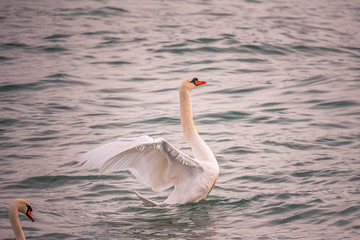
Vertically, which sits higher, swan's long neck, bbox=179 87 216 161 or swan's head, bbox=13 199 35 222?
swan's long neck, bbox=179 87 216 161

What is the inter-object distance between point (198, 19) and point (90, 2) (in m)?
4.90

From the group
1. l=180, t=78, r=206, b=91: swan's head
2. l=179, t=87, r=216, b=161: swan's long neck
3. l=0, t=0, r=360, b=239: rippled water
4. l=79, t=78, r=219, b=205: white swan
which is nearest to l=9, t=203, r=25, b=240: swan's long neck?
l=0, t=0, r=360, b=239: rippled water

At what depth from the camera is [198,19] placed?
19.4 m

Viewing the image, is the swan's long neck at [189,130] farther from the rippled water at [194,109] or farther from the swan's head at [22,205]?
the swan's head at [22,205]

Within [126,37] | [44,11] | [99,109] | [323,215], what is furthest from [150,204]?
[44,11]

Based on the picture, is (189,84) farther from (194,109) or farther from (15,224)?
(194,109)

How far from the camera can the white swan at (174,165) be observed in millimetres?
6773

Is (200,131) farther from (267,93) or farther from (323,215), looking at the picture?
(323,215)

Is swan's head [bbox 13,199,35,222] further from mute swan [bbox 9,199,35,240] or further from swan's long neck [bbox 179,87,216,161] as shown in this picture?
swan's long neck [bbox 179,87,216,161]

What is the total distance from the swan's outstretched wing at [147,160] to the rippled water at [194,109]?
444 millimetres

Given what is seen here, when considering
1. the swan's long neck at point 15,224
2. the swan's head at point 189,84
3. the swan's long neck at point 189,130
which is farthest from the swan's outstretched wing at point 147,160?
the swan's head at point 189,84

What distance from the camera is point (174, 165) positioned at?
7375 millimetres

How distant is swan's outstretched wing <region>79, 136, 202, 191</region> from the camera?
6371mm

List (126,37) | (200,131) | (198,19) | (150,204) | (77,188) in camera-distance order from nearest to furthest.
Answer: (150,204), (77,188), (200,131), (126,37), (198,19)
